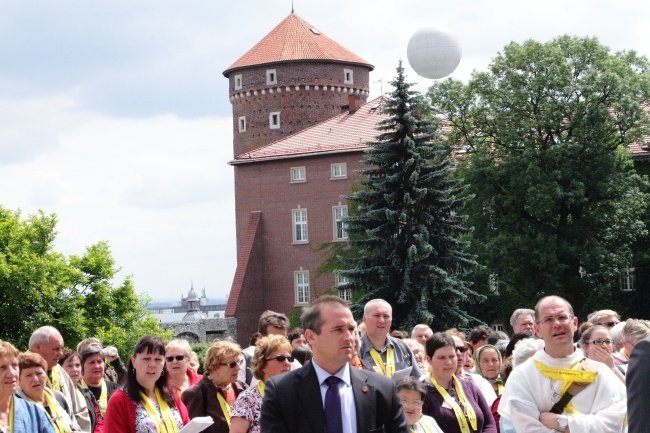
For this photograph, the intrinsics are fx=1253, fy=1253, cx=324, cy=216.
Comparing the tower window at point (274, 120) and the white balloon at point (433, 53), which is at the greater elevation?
the tower window at point (274, 120)

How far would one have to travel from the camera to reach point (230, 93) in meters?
72.6

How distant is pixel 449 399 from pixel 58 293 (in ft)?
161

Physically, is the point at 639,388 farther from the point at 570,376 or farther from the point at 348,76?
the point at 348,76

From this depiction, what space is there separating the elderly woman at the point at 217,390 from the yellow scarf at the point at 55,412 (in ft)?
3.03

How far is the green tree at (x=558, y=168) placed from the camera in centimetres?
4716

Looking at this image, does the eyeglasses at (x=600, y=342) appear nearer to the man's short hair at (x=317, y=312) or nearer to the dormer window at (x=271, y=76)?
the man's short hair at (x=317, y=312)

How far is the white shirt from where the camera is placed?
614cm

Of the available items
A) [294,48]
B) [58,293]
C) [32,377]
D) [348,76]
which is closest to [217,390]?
[32,377]

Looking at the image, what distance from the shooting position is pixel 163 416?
8781mm

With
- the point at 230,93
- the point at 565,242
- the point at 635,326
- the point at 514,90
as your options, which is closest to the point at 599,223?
the point at 565,242

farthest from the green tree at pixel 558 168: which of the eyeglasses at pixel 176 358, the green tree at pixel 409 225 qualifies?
the eyeglasses at pixel 176 358

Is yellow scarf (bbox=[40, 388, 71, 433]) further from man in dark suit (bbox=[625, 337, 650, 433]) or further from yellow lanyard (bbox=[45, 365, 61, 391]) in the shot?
man in dark suit (bbox=[625, 337, 650, 433])

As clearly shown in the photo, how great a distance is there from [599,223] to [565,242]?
229 cm

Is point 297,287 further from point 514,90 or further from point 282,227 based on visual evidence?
point 514,90
